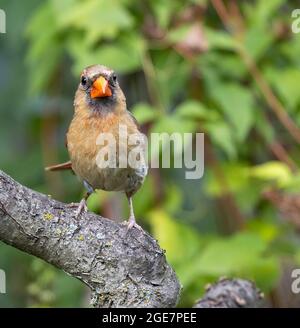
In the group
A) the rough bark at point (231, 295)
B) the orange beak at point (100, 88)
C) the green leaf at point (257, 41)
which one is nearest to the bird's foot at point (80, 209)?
the orange beak at point (100, 88)

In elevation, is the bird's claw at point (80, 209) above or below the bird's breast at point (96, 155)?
below

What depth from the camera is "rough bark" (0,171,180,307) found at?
243cm

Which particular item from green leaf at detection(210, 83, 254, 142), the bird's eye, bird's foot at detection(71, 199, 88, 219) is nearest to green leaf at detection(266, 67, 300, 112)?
green leaf at detection(210, 83, 254, 142)

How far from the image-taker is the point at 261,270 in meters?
3.83

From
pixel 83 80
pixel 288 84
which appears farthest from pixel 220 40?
pixel 83 80

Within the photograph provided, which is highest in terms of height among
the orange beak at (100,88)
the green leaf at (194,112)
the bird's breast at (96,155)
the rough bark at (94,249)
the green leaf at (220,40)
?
the green leaf at (220,40)

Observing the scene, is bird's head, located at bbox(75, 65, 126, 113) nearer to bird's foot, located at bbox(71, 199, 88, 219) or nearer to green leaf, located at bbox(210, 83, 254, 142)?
bird's foot, located at bbox(71, 199, 88, 219)

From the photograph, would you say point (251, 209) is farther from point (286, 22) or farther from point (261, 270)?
point (286, 22)

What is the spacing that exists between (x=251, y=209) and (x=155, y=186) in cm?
45

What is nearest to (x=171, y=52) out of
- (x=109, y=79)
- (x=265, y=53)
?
(x=265, y=53)

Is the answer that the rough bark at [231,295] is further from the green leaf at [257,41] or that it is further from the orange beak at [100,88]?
the green leaf at [257,41]

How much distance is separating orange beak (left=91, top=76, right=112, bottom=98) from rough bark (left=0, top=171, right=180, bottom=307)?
19.0 inches

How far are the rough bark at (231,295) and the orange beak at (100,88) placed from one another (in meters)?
0.70

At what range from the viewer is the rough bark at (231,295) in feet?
9.90
